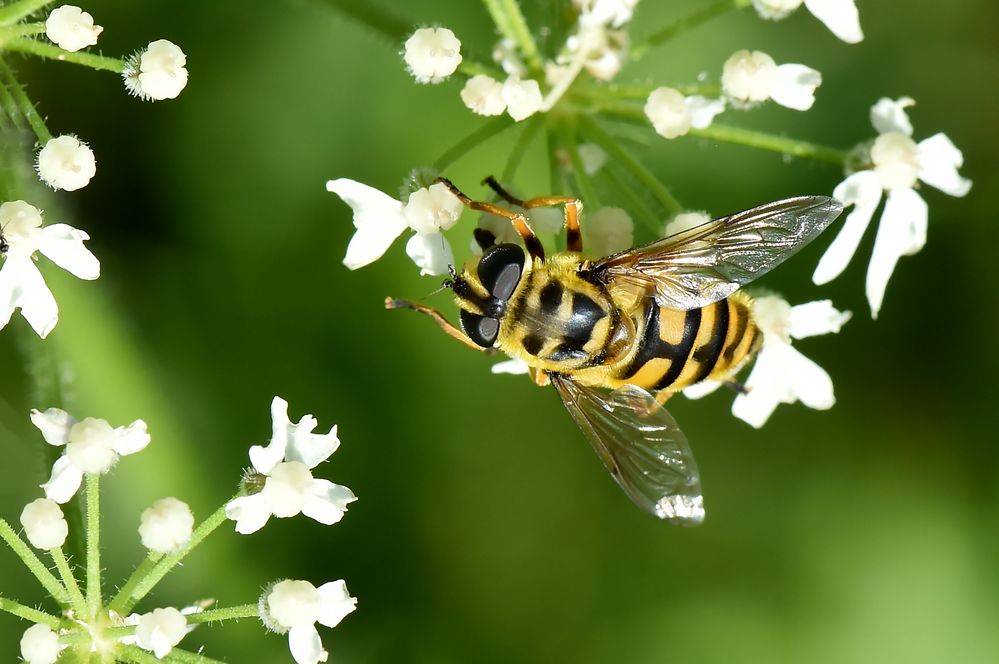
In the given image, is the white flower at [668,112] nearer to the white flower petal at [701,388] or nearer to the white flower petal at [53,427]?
the white flower petal at [701,388]

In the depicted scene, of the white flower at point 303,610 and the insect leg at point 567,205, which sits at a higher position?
the insect leg at point 567,205

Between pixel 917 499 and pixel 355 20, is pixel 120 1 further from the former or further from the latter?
pixel 917 499

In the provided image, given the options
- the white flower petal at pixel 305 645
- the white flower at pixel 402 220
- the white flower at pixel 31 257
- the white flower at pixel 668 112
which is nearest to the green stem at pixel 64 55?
the white flower at pixel 31 257

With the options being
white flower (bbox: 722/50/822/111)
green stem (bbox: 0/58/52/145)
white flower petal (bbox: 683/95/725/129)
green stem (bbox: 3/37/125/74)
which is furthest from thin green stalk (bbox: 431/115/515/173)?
green stem (bbox: 0/58/52/145)

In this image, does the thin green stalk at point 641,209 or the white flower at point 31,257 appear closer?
the white flower at point 31,257

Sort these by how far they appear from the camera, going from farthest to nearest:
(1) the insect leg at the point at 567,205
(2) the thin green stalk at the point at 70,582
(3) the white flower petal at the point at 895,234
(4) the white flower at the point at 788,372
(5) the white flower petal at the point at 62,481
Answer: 1. (4) the white flower at the point at 788,372
2. (3) the white flower petal at the point at 895,234
3. (1) the insect leg at the point at 567,205
4. (5) the white flower petal at the point at 62,481
5. (2) the thin green stalk at the point at 70,582

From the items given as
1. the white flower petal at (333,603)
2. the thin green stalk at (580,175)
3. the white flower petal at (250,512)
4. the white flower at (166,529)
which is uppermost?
the thin green stalk at (580,175)
